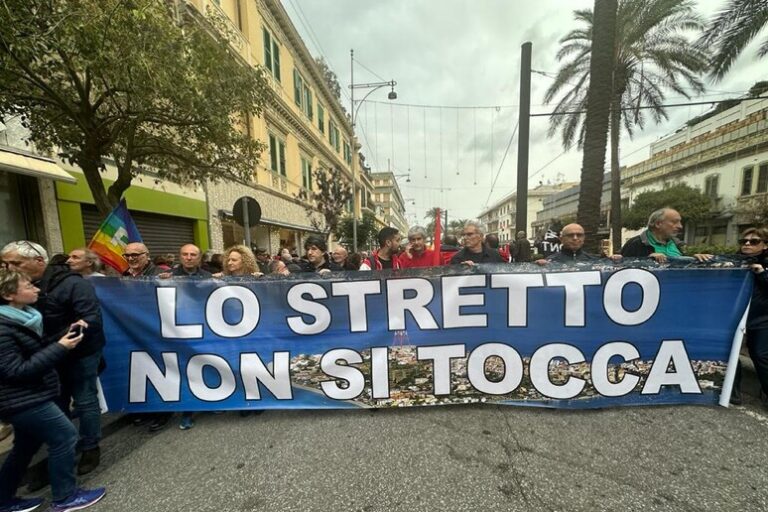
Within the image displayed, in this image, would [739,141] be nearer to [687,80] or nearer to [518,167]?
[687,80]

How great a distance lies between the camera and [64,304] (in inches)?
87.9

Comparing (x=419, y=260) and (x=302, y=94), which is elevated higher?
(x=302, y=94)

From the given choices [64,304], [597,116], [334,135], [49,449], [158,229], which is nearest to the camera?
[49,449]

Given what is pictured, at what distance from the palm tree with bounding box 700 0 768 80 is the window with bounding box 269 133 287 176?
596 inches

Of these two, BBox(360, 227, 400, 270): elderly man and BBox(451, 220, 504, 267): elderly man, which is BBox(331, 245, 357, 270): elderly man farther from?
BBox(451, 220, 504, 267): elderly man

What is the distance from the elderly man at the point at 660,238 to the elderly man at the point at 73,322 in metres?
4.85

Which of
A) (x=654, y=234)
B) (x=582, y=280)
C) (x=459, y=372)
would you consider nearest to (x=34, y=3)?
(x=459, y=372)

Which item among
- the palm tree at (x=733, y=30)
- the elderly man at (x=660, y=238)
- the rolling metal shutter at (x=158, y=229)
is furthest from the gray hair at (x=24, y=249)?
the palm tree at (x=733, y=30)

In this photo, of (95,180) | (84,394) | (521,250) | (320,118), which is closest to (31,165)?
(95,180)

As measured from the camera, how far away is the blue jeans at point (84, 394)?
92.9 inches

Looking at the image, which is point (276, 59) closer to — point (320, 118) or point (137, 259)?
point (320, 118)

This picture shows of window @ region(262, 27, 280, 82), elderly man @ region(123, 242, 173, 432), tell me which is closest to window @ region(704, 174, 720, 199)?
window @ region(262, 27, 280, 82)

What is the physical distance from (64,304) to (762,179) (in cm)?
3325

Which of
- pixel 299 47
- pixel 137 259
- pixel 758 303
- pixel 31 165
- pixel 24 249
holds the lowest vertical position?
pixel 758 303
